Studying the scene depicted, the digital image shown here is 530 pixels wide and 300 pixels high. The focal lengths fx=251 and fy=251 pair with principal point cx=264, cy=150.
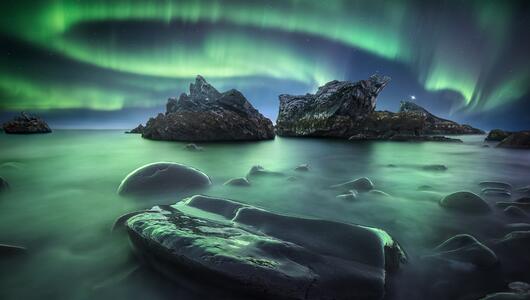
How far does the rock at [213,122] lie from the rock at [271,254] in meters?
29.0

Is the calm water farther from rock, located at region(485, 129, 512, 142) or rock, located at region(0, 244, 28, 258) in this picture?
rock, located at region(485, 129, 512, 142)

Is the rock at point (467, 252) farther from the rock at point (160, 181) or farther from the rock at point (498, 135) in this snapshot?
the rock at point (498, 135)

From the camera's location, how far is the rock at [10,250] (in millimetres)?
2453

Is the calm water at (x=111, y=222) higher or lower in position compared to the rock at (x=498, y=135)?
lower

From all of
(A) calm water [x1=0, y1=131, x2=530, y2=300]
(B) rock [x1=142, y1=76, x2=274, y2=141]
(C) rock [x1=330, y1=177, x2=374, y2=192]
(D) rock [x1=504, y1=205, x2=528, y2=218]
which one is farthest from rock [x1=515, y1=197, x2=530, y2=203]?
(B) rock [x1=142, y1=76, x2=274, y2=141]

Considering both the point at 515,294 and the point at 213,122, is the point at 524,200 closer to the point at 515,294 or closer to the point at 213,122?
the point at 515,294

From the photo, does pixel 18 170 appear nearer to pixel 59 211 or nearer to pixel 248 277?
pixel 59 211

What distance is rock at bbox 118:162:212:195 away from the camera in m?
4.80

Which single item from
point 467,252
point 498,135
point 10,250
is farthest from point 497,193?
point 498,135

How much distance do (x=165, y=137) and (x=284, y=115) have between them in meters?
31.3

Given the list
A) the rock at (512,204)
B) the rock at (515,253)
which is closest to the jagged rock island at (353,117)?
the rock at (512,204)

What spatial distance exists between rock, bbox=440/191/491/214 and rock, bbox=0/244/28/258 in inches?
225

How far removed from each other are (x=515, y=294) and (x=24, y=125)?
91.5m

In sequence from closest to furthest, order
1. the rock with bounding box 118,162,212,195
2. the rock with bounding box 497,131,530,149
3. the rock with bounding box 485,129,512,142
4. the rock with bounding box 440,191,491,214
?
the rock with bounding box 440,191,491,214
the rock with bounding box 118,162,212,195
the rock with bounding box 497,131,530,149
the rock with bounding box 485,129,512,142
